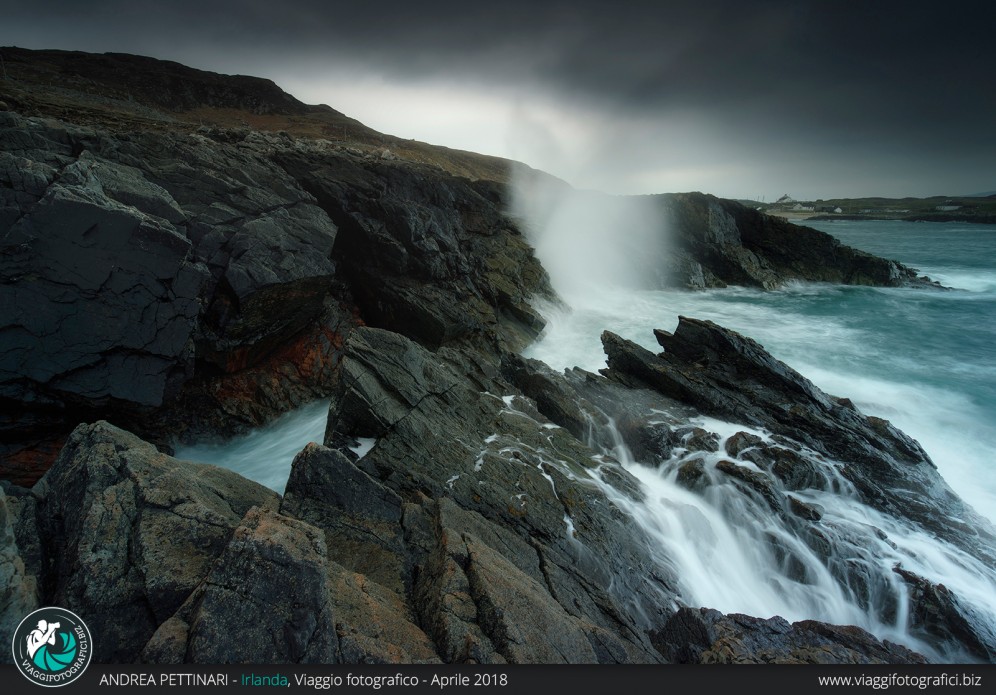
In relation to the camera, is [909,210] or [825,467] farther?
[909,210]

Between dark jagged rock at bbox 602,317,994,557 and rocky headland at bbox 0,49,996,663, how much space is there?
7 centimetres

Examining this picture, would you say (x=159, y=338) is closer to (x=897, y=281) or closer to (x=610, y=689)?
(x=610, y=689)

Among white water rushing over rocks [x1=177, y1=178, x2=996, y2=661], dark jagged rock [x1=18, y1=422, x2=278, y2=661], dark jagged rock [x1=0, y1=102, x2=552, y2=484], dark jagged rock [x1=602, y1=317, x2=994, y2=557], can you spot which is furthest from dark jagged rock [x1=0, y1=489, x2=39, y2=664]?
dark jagged rock [x1=602, y1=317, x2=994, y2=557]

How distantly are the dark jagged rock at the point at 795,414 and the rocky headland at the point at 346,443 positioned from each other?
0.07 m

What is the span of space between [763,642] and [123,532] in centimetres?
826

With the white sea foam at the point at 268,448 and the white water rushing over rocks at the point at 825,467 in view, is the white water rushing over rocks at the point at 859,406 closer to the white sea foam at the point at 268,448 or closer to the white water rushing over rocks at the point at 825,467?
the white water rushing over rocks at the point at 825,467

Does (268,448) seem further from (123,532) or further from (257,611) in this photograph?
(257,611)

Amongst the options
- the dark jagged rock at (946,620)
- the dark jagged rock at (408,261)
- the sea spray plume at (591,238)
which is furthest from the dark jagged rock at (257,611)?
the sea spray plume at (591,238)

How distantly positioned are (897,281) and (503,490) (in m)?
51.1

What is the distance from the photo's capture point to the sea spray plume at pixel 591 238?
3638 cm

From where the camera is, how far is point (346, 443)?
29.5 feet

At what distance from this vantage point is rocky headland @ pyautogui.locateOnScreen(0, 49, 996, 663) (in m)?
4.14

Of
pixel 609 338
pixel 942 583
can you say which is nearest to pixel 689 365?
pixel 609 338
